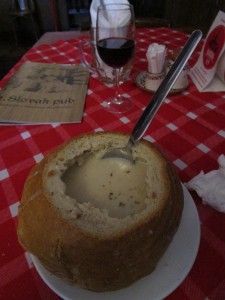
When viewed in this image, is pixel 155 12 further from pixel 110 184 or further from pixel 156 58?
pixel 110 184

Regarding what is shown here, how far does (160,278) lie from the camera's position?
0.38 m

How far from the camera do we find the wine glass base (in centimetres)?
80

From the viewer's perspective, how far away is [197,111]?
79cm

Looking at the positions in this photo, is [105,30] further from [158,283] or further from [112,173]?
[158,283]

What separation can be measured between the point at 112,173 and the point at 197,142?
34 cm

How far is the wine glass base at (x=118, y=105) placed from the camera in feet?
2.62

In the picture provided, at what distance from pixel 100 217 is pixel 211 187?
0.26 meters


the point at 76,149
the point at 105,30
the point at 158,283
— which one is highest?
the point at 105,30

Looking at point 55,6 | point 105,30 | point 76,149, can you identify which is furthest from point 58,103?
point 55,6

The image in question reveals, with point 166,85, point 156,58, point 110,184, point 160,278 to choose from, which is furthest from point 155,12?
point 160,278

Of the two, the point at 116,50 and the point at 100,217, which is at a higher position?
the point at 116,50

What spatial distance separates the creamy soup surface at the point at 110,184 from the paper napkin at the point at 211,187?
0.15m

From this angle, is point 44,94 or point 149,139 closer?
point 149,139

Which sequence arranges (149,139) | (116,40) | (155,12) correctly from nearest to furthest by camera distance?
(149,139) → (116,40) → (155,12)
